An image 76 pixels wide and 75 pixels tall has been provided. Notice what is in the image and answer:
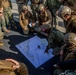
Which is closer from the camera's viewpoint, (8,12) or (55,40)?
(55,40)

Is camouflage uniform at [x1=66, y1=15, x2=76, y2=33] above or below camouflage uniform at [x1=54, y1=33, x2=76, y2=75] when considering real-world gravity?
above

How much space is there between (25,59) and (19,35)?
1.47 meters

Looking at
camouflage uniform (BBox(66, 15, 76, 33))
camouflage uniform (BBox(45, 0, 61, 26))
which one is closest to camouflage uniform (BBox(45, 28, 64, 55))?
camouflage uniform (BBox(66, 15, 76, 33))

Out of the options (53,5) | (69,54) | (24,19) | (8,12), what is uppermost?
(53,5)

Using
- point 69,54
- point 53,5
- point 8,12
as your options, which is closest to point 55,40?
point 69,54

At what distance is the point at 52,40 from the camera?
629 cm

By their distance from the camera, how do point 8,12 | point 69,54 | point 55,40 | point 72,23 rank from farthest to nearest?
1. point 8,12
2. point 55,40
3. point 72,23
4. point 69,54

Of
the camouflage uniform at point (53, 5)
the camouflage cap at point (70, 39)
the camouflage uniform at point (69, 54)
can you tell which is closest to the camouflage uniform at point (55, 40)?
the camouflage uniform at point (69, 54)

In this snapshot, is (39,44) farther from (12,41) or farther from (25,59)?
(12,41)

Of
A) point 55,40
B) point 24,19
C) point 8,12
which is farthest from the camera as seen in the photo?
point 8,12

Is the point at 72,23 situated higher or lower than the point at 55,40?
higher

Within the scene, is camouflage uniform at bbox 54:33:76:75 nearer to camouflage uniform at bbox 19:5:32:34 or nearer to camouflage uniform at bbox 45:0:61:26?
camouflage uniform at bbox 45:0:61:26

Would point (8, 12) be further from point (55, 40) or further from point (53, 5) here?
point (55, 40)

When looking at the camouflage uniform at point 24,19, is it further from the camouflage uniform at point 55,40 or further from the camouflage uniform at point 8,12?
the camouflage uniform at point 55,40
